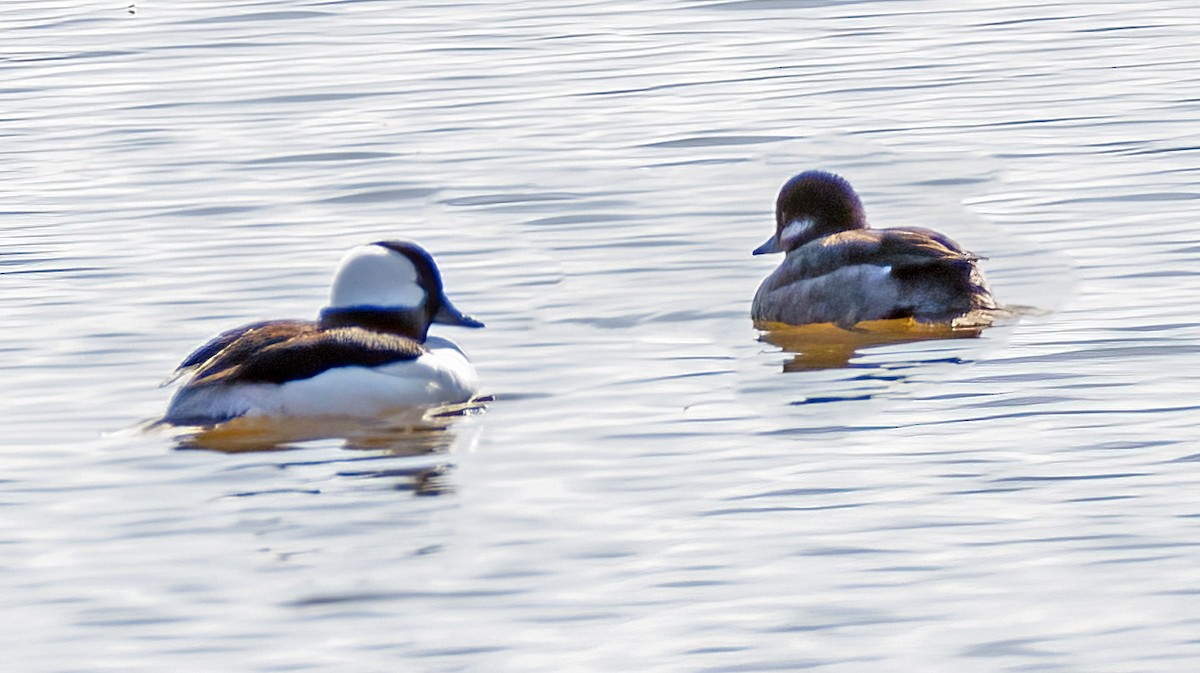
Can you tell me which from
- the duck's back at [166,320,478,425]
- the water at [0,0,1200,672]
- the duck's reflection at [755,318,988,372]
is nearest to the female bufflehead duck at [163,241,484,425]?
the duck's back at [166,320,478,425]

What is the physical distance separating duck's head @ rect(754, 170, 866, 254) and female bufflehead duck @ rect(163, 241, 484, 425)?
2.47m

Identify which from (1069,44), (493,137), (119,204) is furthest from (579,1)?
(119,204)

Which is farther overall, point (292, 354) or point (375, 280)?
point (375, 280)

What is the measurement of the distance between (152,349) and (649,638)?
464 centimetres

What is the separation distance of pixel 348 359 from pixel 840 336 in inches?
105

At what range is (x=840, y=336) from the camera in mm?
10875

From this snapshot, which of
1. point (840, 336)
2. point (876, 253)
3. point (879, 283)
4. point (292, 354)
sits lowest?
point (840, 336)

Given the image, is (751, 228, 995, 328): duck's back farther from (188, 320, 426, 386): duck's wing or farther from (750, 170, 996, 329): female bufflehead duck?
(188, 320, 426, 386): duck's wing

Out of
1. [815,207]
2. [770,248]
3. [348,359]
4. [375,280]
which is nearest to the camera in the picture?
[348,359]

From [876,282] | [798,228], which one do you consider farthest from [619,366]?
[798,228]

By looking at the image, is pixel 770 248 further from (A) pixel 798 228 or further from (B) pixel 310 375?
(B) pixel 310 375

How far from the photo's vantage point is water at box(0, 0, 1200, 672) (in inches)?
265

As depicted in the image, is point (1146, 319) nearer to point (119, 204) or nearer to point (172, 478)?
point (172, 478)

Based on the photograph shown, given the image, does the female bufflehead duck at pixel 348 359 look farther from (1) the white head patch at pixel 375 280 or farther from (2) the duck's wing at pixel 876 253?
(2) the duck's wing at pixel 876 253
